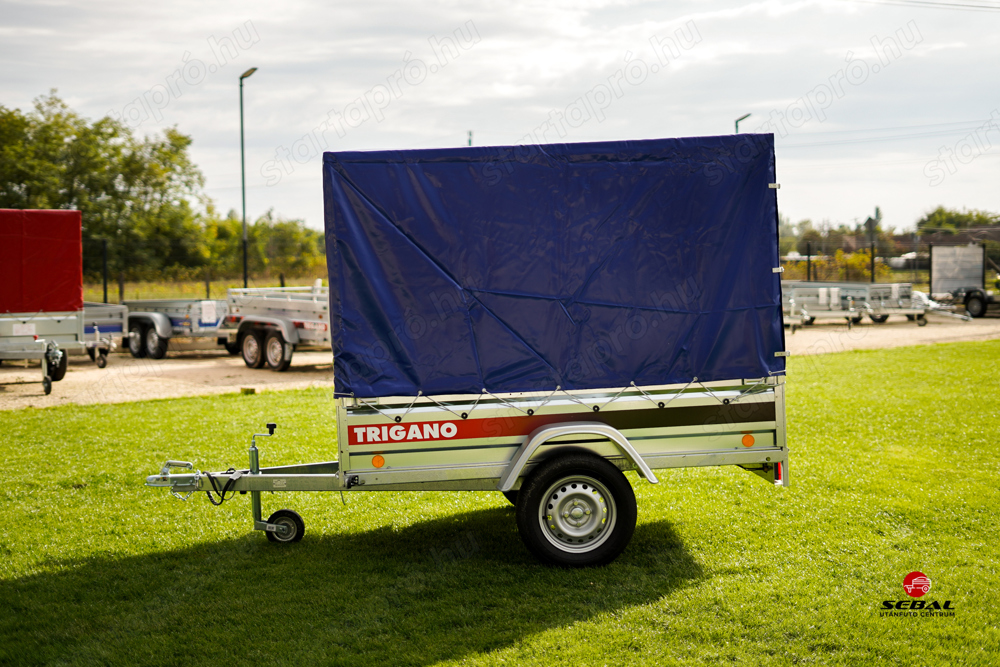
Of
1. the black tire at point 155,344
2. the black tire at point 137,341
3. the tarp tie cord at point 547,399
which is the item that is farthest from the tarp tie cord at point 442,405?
the black tire at point 137,341

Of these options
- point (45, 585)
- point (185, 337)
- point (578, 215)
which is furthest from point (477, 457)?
point (185, 337)

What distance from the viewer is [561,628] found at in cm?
435

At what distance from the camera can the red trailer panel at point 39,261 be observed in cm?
1380

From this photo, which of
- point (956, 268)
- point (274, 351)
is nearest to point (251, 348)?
point (274, 351)

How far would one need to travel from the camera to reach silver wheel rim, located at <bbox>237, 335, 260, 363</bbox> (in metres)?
17.2

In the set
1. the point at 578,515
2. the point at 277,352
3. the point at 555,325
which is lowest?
the point at 578,515

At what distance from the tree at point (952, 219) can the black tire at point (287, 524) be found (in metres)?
55.7

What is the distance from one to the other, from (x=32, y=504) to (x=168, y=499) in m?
1.12

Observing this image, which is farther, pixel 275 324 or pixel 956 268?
pixel 956 268

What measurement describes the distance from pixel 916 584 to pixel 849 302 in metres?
23.3

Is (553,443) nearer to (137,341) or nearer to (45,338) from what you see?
(45,338)

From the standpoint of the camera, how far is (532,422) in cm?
524

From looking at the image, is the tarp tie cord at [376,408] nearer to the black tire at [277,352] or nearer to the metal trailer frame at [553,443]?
the metal trailer frame at [553,443]

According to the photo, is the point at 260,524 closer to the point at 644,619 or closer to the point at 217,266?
the point at 644,619
